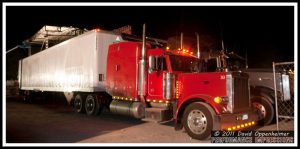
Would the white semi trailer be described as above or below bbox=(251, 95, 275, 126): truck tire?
above

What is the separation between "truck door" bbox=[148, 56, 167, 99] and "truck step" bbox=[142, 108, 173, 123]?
46 cm

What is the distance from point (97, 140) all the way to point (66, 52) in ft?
24.3

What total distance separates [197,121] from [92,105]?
573 cm

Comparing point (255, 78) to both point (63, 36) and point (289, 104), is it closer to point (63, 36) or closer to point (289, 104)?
point (289, 104)

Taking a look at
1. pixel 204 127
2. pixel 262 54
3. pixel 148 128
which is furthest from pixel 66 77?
pixel 262 54

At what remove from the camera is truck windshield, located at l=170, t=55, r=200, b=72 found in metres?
7.94

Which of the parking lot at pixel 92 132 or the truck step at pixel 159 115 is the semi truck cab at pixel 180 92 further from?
the parking lot at pixel 92 132

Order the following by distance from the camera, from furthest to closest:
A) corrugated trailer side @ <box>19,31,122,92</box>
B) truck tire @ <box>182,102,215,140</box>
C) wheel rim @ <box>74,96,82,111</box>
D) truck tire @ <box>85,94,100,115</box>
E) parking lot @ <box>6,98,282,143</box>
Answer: wheel rim @ <box>74,96,82,111</box>, truck tire @ <box>85,94,100,115</box>, corrugated trailer side @ <box>19,31,122,92</box>, parking lot @ <box>6,98,282,143</box>, truck tire @ <box>182,102,215,140</box>

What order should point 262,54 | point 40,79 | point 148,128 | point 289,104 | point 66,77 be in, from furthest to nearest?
point 262,54 < point 40,79 < point 66,77 < point 289,104 < point 148,128

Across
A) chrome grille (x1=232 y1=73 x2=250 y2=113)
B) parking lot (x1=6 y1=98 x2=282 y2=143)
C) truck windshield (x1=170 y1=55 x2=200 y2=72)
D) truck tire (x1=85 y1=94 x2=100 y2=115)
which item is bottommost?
parking lot (x1=6 y1=98 x2=282 y2=143)

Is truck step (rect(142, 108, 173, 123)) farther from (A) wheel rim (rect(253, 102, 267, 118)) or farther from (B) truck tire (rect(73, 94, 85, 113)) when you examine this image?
(B) truck tire (rect(73, 94, 85, 113))

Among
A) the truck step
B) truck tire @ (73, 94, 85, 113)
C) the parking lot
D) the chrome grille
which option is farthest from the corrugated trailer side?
the chrome grille

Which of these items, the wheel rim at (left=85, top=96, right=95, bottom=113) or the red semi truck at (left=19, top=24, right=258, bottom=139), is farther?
the wheel rim at (left=85, top=96, right=95, bottom=113)

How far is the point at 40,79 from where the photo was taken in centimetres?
1720
